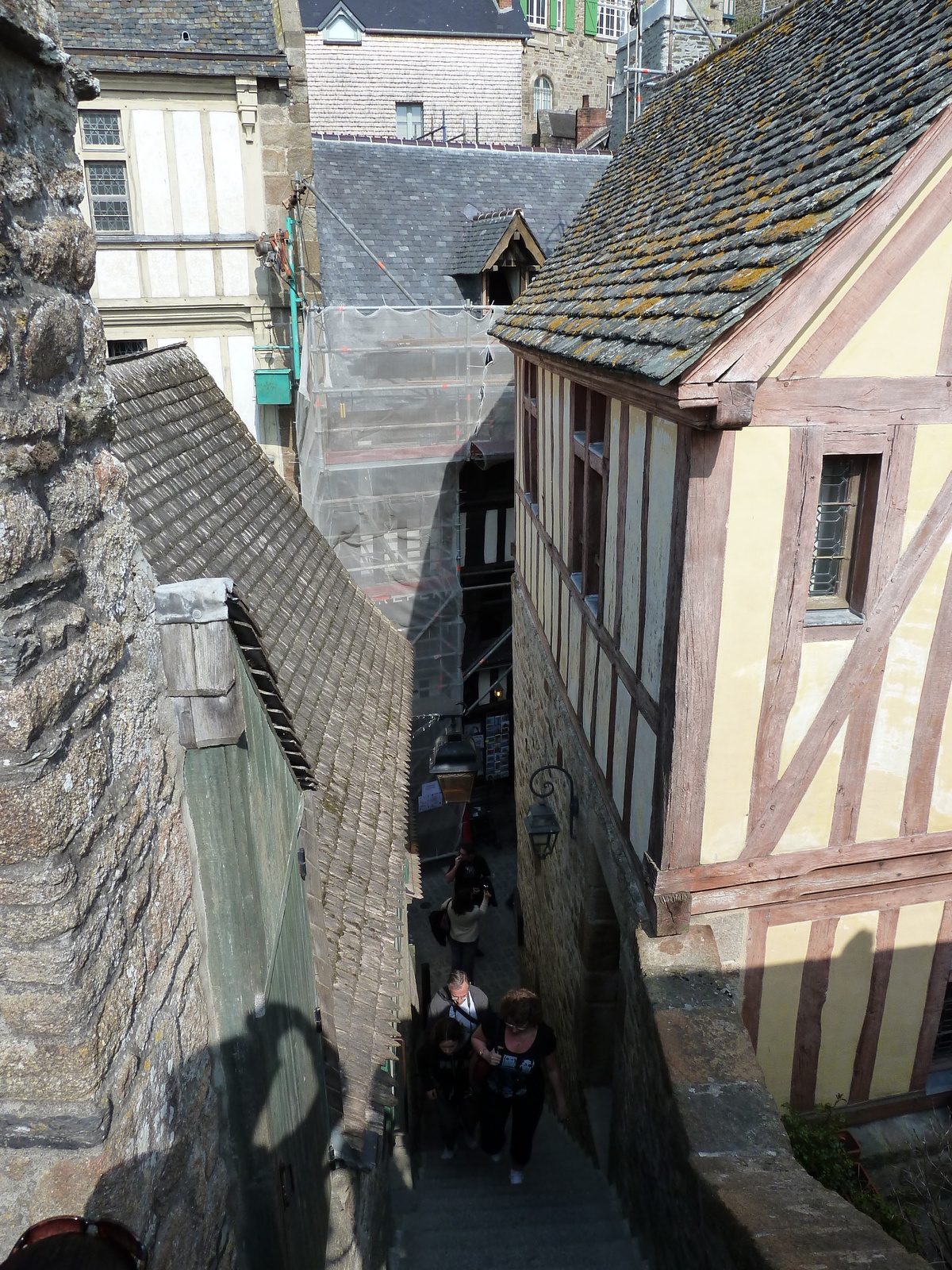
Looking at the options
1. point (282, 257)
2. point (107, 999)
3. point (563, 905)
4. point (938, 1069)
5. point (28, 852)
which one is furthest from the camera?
point (282, 257)

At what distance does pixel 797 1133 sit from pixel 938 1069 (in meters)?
1.48

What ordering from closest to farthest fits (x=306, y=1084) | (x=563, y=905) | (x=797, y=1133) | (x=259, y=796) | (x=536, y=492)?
(x=259, y=796), (x=306, y=1084), (x=797, y=1133), (x=563, y=905), (x=536, y=492)

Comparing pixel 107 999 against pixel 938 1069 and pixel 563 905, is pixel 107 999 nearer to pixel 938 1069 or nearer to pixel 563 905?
pixel 938 1069

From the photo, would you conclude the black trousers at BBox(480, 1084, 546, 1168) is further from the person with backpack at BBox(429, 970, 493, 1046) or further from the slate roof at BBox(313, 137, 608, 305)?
the slate roof at BBox(313, 137, 608, 305)

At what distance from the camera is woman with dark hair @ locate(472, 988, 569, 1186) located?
560cm

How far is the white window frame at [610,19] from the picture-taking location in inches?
1227

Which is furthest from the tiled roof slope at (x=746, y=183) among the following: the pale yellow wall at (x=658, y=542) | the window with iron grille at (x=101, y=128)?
the window with iron grille at (x=101, y=128)

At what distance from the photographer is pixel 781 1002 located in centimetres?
508

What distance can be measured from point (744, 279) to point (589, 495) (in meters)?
2.39

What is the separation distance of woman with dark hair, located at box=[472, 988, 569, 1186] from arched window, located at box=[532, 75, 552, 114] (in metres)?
32.8

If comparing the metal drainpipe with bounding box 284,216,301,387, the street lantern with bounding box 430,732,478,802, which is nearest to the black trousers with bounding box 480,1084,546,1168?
the street lantern with bounding box 430,732,478,802

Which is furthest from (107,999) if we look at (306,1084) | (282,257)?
(282,257)

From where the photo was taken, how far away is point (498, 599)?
48.9ft

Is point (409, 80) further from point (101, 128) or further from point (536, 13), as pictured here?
point (101, 128)
